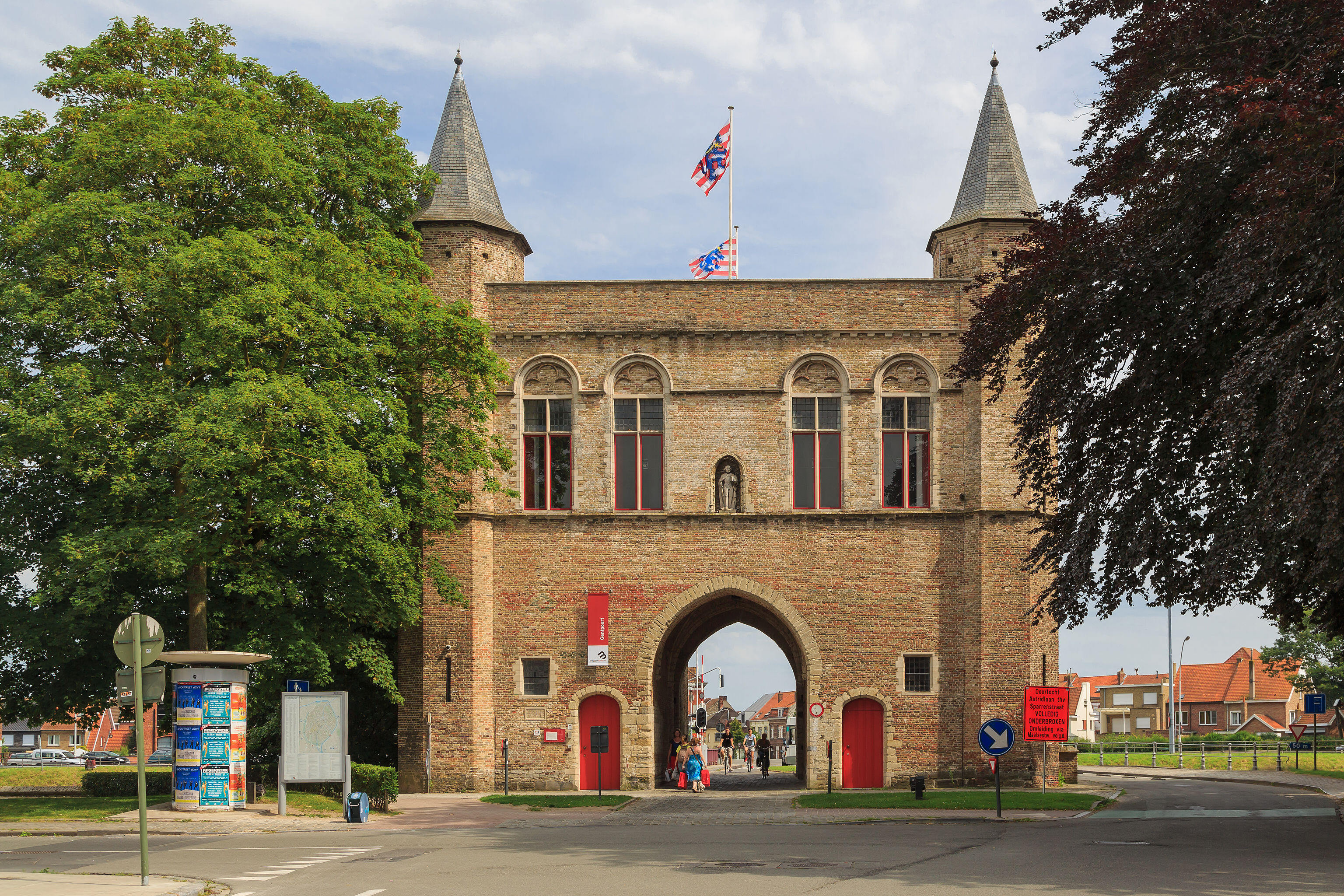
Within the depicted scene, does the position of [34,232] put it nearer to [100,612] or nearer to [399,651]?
[100,612]

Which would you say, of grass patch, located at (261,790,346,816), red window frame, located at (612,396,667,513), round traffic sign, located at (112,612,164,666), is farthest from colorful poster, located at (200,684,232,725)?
red window frame, located at (612,396,667,513)

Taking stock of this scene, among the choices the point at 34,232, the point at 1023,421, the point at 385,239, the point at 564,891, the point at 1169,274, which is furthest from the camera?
the point at 385,239

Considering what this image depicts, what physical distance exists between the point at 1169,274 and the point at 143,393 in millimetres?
18080

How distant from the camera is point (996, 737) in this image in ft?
72.1

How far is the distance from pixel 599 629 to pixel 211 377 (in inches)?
428

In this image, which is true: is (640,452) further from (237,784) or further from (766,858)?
(766,858)

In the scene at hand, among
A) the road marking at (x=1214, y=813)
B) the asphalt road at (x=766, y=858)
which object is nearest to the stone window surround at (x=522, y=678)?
the asphalt road at (x=766, y=858)

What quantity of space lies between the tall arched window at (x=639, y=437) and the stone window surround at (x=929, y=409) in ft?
17.2

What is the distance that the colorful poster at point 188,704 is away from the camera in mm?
23406

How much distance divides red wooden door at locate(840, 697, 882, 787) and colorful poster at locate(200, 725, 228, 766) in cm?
1456

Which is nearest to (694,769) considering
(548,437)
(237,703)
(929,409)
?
(548,437)

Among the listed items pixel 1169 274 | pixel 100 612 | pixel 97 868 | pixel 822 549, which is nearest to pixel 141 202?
pixel 100 612

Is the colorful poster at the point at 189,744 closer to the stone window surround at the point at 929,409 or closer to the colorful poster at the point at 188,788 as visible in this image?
the colorful poster at the point at 188,788

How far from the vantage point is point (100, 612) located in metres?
26.6
